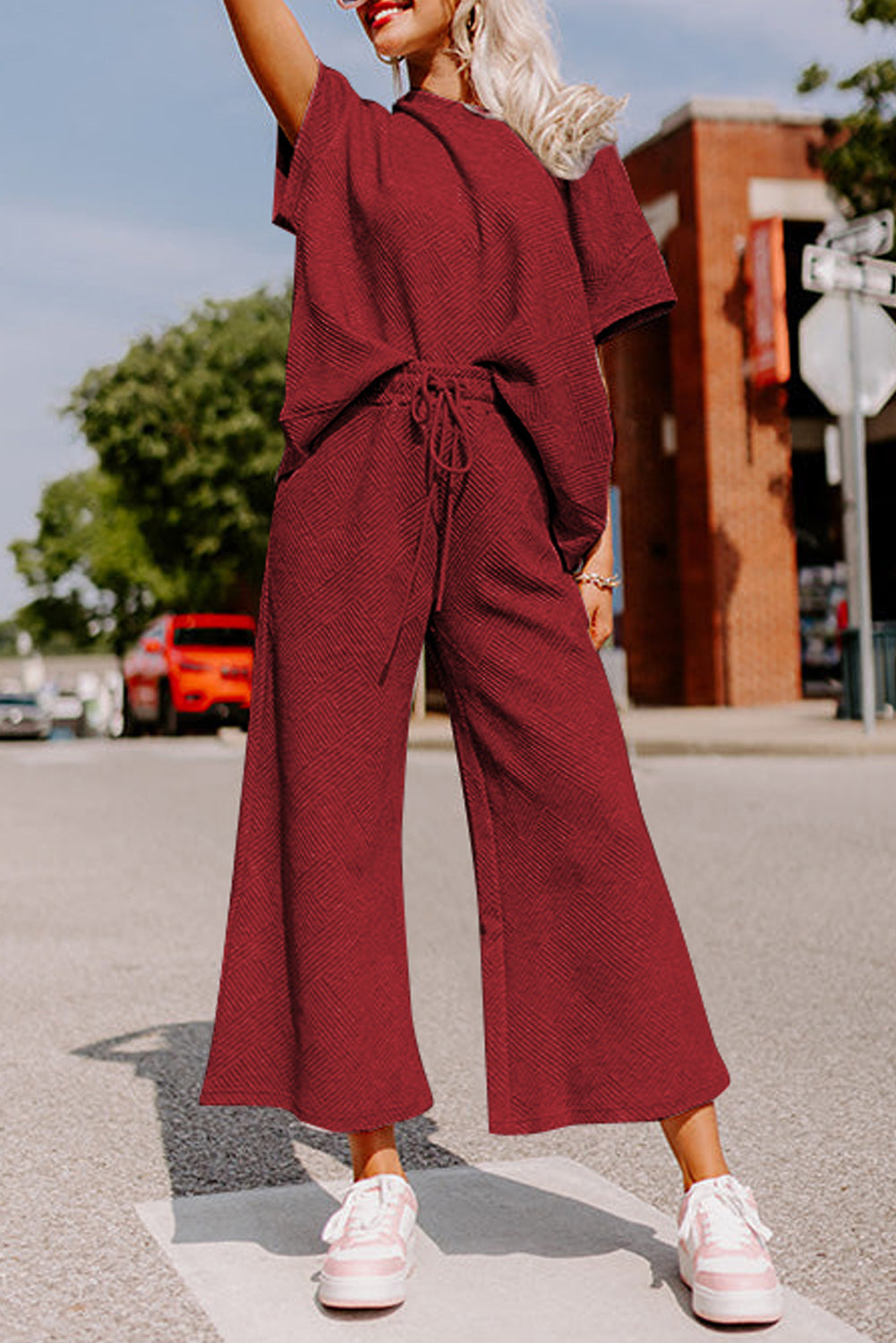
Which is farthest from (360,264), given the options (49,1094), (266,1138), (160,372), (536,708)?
(160,372)

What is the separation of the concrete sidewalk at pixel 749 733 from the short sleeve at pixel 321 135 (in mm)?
11469

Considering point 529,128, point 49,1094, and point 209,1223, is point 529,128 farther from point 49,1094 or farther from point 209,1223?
point 49,1094

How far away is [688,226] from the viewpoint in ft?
76.8

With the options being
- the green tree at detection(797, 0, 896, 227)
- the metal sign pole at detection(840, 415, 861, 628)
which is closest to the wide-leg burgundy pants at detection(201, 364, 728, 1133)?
the metal sign pole at detection(840, 415, 861, 628)

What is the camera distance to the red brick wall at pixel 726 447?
2319 cm

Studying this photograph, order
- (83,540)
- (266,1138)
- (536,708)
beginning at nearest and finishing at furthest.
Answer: (536,708)
(266,1138)
(83,540)

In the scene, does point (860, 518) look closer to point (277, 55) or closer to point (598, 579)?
point (598, 579)

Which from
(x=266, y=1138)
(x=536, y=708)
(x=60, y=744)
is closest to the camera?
(x=536, y=708)

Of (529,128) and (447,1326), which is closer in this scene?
(447,1326)

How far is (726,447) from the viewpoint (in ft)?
76.3

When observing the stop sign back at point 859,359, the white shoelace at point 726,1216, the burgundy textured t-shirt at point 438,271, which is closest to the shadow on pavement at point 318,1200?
the white shoelace at point 726,1216

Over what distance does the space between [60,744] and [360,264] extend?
821 inches

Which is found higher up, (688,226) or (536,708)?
(688,226)

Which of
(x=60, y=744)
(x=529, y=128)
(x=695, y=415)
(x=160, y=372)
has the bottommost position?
(x=60, y=744)
